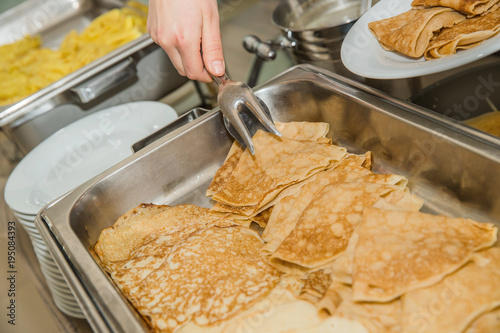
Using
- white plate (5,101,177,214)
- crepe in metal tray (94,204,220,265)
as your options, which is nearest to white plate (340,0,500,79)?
crepe in metal tray (94,204,220,265)

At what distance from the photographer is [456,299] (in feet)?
3.06

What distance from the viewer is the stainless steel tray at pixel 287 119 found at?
116cm

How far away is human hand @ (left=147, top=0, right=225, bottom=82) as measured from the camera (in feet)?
4.70

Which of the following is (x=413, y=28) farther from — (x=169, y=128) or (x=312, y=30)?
(x=169, y=128)

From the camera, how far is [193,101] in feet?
8.62

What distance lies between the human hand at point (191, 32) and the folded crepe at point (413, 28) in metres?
0.54

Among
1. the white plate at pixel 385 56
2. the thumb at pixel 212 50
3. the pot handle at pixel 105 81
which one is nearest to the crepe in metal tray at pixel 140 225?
the thumb at pixel 212 50

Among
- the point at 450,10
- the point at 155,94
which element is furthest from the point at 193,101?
the point at 450,10

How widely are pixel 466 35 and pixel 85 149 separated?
1502mm

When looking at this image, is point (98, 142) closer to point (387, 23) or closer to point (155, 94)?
point (155, 94)

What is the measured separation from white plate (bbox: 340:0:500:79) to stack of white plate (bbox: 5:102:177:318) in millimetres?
805

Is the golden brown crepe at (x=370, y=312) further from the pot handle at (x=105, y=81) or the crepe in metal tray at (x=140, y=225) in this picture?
the pot handle at (x=105, y=81)

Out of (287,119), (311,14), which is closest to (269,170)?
(287,119)

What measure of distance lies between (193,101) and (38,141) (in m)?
0.85
